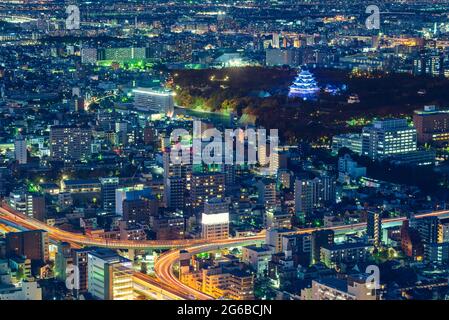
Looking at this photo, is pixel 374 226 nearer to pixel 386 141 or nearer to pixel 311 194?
pixel 311 194

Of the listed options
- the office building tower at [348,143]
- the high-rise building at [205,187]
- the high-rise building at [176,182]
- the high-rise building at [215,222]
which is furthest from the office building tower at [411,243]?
the office building tower at [348,143]

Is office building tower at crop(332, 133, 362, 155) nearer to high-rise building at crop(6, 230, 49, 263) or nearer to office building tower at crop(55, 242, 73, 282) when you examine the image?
high-rise building at crop(6, 230, 49, 263)

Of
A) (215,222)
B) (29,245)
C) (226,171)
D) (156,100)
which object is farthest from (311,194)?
(156,100)

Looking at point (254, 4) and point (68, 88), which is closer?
point (68, 88)

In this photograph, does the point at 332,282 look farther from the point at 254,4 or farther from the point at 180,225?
the point at 254,4
